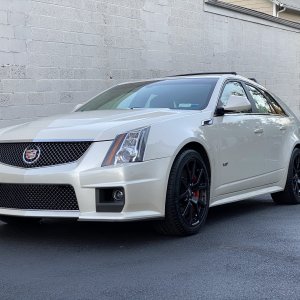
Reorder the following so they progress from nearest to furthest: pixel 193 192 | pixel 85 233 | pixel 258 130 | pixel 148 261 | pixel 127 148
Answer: pixel 148 261
pixel 127 148
pixel 193 192
pixel 85 233
pixel 258 130

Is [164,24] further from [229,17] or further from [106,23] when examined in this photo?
[229,17]

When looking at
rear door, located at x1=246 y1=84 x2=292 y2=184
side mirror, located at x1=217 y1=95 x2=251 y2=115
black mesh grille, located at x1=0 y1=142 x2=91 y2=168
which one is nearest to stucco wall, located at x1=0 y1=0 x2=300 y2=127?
black mesh grille, located at x1=0 y1=142 x2=91 y2=168

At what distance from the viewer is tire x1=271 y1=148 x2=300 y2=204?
7.52 meters

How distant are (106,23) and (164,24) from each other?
179cm

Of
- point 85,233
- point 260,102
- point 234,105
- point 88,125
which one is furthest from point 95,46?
point 88,125

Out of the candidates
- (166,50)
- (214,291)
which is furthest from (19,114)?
(214,291)

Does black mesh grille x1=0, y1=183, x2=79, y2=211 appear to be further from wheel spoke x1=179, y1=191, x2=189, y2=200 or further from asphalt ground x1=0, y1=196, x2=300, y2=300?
wheel spoke x1=179, y1=191, x2=189, y2=200

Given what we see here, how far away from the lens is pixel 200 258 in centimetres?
490

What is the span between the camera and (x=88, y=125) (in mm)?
5277

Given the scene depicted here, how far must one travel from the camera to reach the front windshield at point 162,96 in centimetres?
620

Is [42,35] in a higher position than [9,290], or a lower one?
higher

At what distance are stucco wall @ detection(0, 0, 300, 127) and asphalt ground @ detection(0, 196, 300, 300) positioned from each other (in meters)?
3.32

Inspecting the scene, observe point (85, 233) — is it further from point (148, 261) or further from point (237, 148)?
point (237, 148)

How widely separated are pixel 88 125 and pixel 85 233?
1180mm
